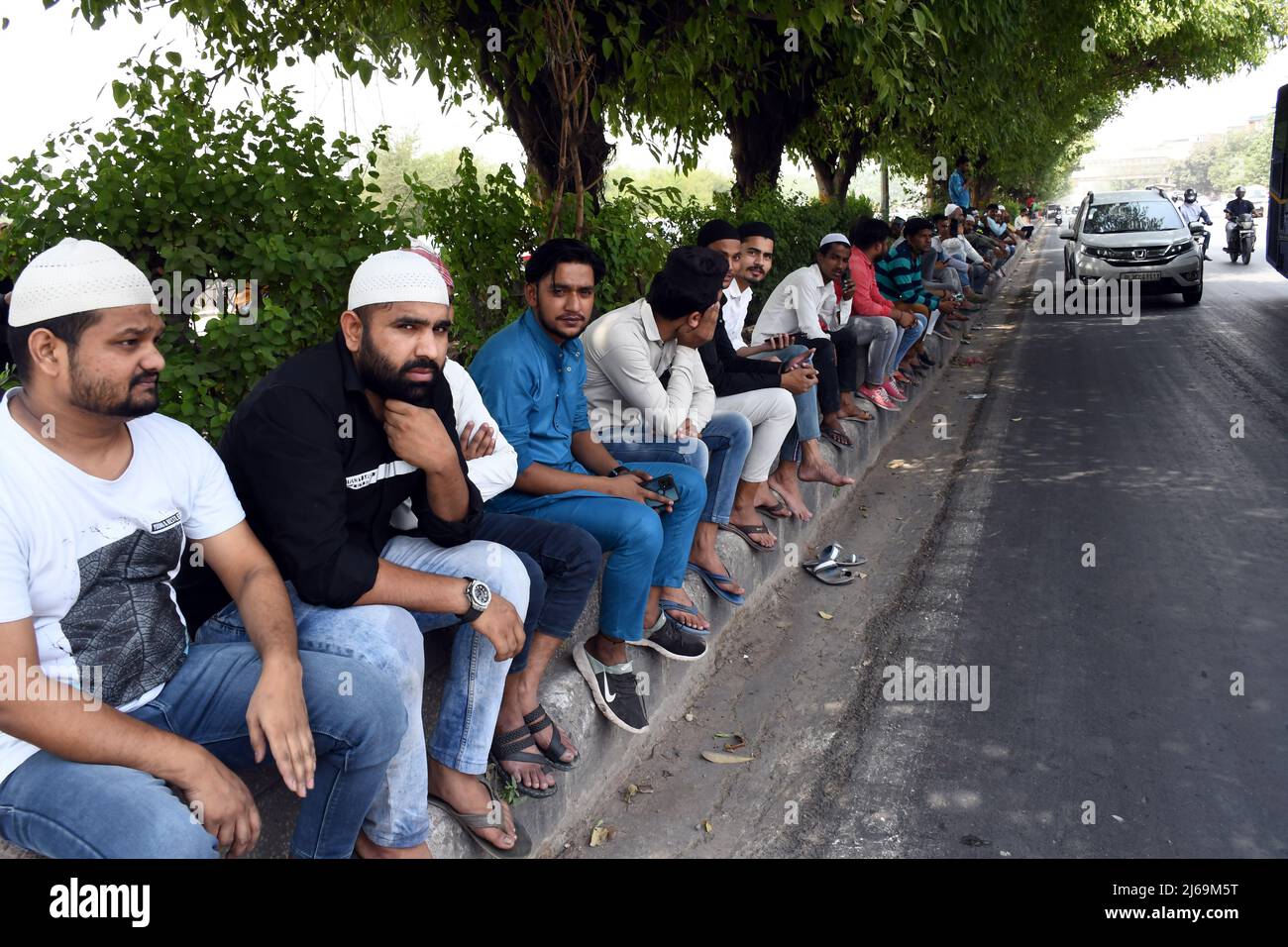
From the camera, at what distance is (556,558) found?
3.54 meters

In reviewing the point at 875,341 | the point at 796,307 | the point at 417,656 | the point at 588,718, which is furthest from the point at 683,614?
the point at 875,341

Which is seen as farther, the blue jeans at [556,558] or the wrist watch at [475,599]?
the blue jeans at [556,558]

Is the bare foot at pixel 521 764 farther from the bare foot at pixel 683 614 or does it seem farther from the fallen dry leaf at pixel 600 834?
the bare foot at pixel 683 614

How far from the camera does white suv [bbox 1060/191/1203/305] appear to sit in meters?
16.9

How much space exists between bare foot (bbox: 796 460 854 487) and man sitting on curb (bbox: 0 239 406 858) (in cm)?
434

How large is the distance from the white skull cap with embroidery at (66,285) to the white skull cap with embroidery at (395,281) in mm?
711

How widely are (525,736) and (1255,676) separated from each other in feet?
9.52

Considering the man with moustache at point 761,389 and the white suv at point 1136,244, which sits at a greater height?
the white suv at point 1136,244

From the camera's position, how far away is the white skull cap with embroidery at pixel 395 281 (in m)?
3.04

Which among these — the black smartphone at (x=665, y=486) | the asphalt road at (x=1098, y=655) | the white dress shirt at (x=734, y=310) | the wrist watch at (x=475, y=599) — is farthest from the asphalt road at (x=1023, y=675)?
the white dress shirt at (x=734, y=310)

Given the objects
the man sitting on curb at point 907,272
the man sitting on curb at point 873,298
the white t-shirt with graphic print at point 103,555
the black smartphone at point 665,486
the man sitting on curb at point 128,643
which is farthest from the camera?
the man sitting on curb at point 907,272

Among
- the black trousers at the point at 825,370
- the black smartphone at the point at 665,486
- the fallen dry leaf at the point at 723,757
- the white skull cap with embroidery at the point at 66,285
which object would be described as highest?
the white skull cap with embroidery at the point at 66,285
